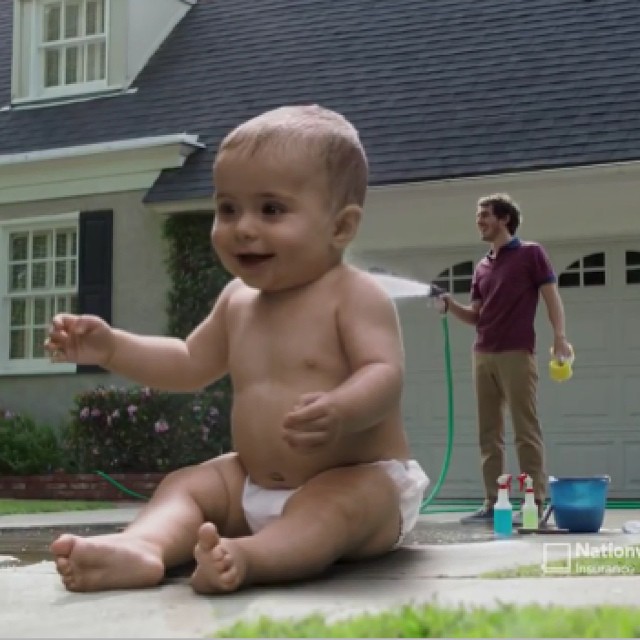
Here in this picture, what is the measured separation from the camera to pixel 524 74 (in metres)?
10.8

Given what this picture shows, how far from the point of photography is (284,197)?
312 centimetres

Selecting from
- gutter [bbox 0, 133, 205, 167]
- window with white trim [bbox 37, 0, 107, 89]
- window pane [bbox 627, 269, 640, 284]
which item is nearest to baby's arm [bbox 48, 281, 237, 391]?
window pane [bbox 627, 269, 640, 284]

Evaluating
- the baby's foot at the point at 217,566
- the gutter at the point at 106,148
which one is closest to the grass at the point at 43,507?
the gutter at the point at 106,148

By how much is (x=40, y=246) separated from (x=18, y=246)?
29 centimetres

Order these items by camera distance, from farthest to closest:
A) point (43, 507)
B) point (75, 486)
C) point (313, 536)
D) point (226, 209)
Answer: point (75, 486)
point (43, 507)
point (226, 209)
point (313, 536)

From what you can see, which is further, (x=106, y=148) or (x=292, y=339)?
(x=106, y=148)

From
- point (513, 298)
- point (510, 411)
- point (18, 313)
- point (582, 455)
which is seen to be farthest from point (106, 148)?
point (510, 411)

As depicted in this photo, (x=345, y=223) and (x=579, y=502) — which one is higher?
(x=345, y=223)

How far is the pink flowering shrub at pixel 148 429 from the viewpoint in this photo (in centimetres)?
1057

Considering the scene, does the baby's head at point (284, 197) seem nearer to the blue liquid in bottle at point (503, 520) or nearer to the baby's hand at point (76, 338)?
the baby's hand at point (76, 338)

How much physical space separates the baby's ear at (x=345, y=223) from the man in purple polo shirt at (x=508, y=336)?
112 inches

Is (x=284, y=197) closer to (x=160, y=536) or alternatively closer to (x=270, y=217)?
(x=270, y=217)

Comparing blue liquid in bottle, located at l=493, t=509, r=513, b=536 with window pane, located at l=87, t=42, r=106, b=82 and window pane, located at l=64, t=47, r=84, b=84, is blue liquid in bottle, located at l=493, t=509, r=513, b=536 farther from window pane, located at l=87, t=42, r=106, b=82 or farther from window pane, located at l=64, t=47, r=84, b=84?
window pane, located at l=64, t=47, r=84, b=84

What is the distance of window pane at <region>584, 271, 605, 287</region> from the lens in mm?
10039
